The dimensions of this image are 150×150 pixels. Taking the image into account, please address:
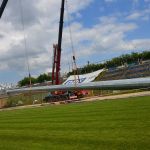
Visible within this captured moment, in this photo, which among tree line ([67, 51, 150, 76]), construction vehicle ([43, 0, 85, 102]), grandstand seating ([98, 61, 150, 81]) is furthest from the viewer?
tree line ([67, 51, 150, 76])

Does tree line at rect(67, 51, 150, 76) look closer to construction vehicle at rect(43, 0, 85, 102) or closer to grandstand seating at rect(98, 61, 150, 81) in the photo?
grandstand seating at rect(98, 61, 150, 81)

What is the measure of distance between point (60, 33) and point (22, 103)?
461 inches

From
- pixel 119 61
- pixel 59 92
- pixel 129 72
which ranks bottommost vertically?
pixel 59 92

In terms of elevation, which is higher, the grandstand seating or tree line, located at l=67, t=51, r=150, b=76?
tree line, located at l=67, t=51, r=150, b=76

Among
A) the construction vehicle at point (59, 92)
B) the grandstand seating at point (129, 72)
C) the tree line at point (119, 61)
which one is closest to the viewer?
the construction vehicle at point (59, 92)

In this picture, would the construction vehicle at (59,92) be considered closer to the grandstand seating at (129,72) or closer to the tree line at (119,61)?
the grandstand seating at (129,72)

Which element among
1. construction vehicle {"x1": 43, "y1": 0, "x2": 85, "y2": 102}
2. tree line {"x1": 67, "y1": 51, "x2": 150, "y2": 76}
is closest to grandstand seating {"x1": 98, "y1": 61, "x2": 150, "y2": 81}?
construction vehicle {"x1": 43, "y1": 0, "x2": 85, "y2": 102}

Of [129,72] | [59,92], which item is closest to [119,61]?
[129,72]

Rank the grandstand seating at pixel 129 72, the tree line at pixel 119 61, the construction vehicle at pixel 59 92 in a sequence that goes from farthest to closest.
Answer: the tree line at pixel 119 61
the grandstand seating at pixel 129 72
the construction vehicle at pixel 59 92

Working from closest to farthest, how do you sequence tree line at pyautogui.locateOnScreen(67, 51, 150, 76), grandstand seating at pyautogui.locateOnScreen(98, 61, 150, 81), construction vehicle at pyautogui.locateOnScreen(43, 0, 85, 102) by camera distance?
construction vehicle at pyautogui.locateOnScreen(43, 0, 85, 102) < grandstand seating at pyautogui.locateOnScreen(98, 61, 150, 81) < tree line at pyautogui.locateOnScreen(67, 51, 150, 76)

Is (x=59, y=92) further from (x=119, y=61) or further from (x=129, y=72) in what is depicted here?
(x=119, y=61)

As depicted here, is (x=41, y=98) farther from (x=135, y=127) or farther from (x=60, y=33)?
(x=135, y=127)

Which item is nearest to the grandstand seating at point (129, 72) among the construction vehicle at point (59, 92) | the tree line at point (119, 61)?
the construction vehicle at point (59, 92)

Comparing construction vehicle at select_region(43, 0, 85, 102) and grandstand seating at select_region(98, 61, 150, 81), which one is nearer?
construction vehicle at select_region(43, 0, 85, 102)
